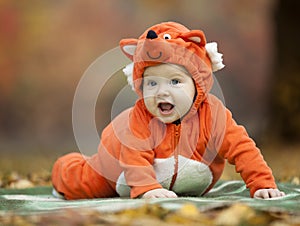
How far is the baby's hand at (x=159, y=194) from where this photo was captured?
140 inches

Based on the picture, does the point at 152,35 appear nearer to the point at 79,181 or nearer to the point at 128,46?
the point at 128,46

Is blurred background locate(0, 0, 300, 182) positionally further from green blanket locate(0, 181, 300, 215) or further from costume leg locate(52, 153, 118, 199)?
green blanket locate(0, 181, 300, 215)

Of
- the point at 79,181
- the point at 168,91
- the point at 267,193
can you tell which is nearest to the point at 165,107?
the point at 168,91

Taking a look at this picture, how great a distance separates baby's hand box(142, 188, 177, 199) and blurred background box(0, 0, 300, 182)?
997cm

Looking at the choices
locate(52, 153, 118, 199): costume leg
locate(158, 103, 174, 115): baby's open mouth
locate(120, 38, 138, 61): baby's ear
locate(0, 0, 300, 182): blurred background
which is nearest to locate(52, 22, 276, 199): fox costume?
locate(120, 38, 138, 61): baby's ear

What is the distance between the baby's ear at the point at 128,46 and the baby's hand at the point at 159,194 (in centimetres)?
79

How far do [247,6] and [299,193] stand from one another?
11.4 meters

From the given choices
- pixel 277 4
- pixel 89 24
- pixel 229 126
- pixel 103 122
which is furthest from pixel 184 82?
pixel 89 24

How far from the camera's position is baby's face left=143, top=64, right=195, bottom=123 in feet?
12.0

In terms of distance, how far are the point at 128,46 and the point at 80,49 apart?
10.5 m

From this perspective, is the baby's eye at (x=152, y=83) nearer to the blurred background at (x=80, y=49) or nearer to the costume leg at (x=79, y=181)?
the costume leg at (x=79, y=181)

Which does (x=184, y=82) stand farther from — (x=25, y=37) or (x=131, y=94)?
(x=25, y=37)

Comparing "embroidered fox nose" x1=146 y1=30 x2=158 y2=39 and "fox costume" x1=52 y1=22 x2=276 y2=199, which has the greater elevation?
"embroidered fox nose" x1=146 y1=30 x2=158 y2=39

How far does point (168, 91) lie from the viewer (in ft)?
12.0
